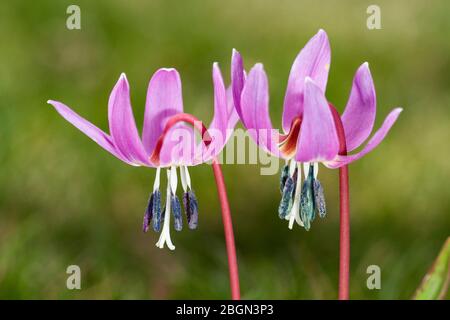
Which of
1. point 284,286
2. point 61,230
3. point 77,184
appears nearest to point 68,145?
point 77,184

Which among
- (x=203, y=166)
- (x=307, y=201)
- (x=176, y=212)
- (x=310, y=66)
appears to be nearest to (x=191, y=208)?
(x=176, y=212)

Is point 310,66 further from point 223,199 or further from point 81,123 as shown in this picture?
point 81,123

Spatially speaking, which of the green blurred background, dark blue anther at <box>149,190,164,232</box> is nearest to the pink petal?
dark blue anther at <box>149,190,164,232</box>

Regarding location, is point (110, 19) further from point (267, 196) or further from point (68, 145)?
point (267, 196)

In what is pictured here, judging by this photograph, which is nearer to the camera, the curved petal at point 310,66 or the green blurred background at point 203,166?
the curved petal at point 310,66

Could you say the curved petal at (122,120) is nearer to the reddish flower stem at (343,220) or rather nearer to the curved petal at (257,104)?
the curved petal at (257,104)

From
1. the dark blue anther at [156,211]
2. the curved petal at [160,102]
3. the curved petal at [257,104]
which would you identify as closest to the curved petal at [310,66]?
the curved petal at [257,104]
